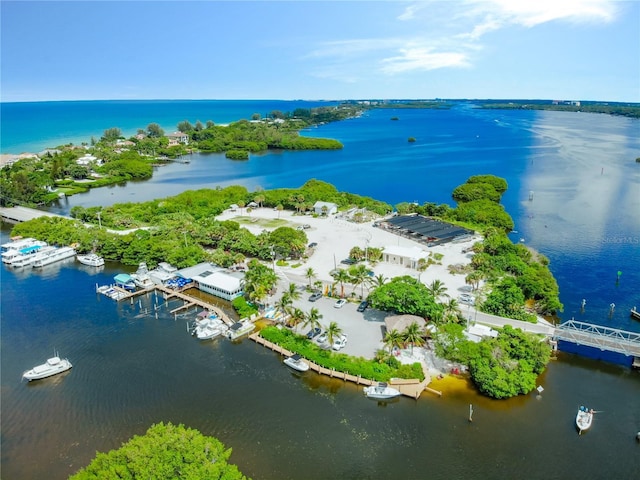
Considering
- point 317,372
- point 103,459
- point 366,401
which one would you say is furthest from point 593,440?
point 103,459

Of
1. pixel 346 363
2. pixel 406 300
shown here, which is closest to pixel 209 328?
pixel 346 363

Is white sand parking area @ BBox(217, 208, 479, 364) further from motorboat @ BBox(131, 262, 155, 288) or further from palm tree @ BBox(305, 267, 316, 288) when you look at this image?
motorboat @ BBox(131, 262, 155, 288)

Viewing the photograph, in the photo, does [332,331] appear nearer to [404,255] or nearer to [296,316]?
[296,316]

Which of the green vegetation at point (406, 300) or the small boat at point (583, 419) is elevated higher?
the green vegetation at point (406, 300)


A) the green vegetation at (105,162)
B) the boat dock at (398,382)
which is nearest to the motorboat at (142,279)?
the boat dock at (398,382)

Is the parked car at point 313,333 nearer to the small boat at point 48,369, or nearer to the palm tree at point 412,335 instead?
the palm tree at point 412,335
